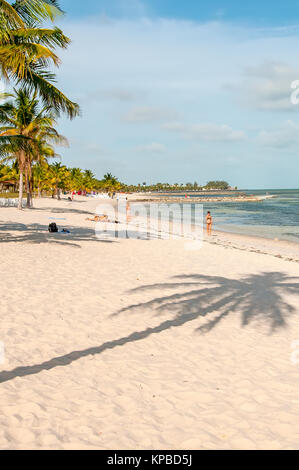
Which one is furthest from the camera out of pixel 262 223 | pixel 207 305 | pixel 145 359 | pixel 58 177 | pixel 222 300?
pixel 58 177

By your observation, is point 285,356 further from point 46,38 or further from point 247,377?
point 46,38

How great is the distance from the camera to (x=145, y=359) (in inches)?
206

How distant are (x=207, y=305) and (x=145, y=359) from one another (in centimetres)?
295

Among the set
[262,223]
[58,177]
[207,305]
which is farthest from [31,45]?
Answer: [58,177]

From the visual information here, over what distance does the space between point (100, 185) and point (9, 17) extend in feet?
371

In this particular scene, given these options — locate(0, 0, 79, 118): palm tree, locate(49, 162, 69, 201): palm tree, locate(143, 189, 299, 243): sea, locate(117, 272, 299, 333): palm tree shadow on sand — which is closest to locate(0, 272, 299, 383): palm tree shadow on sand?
locate(117, 272, 299, 333): palm tree shadow on sand

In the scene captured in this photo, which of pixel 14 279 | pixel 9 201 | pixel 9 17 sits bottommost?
pixel 14 279

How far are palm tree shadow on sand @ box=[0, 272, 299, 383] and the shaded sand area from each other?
27 mm

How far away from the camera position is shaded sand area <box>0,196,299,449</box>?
11.7ft

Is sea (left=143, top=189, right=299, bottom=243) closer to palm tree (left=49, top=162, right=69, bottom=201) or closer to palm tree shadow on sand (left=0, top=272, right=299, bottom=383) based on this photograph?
palm tree shadow on sand (left=0, top=272, right=299, bottom=383)

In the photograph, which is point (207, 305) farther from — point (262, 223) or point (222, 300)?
point (262, 223)

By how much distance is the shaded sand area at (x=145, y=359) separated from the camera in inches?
141

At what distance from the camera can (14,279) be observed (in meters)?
8.86
